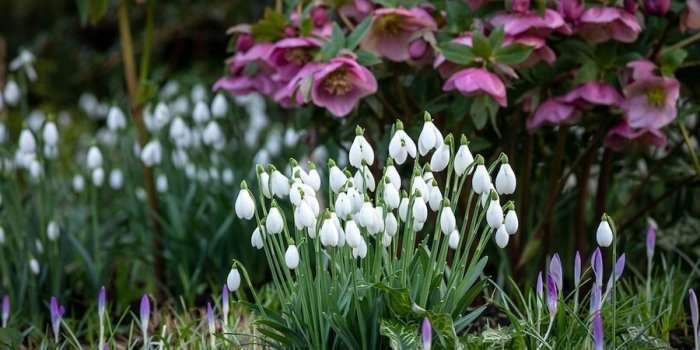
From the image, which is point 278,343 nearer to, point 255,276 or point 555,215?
point 255,276

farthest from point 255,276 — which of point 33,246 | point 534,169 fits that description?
point 534,169

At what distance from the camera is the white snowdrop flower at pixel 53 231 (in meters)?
2.47

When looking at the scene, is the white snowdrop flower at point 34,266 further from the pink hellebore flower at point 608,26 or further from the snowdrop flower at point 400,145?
the pink hellebore flower at point 608,26

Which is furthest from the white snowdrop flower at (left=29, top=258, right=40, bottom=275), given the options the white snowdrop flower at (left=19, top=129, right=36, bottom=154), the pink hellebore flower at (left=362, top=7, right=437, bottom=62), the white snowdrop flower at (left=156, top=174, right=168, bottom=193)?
the pink hellebore flower at (left=362, top=7, right=437, bottom=62)

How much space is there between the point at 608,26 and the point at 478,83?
1.24 ft

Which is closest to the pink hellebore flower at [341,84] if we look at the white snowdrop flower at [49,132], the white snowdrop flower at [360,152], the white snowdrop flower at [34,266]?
the white snowdrop flower at [360,152]

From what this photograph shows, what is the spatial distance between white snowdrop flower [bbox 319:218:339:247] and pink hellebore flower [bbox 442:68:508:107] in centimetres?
58

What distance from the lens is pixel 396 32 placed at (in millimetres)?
2170

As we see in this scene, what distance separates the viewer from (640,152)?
228cm

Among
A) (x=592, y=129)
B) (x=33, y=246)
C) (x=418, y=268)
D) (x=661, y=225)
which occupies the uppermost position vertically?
(x=418, y=268)

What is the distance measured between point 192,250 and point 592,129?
115 cm

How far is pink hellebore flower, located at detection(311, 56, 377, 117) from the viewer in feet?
6.60

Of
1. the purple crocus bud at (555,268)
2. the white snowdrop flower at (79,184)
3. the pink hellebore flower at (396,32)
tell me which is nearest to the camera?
the purple crocus bud at (555,268)

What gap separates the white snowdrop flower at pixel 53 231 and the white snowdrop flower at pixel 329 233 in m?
1.23
